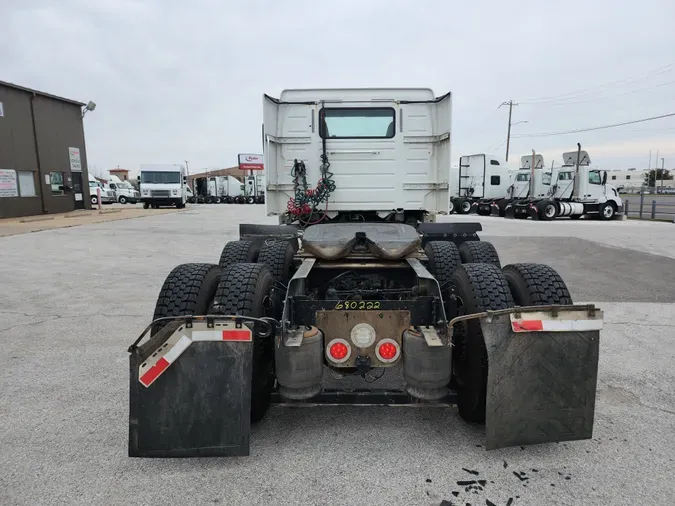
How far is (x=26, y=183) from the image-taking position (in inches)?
805

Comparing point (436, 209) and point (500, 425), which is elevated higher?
point (436, 209)

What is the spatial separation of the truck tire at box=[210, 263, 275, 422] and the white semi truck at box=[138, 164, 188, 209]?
1197 inches

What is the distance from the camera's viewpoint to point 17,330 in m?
5.07

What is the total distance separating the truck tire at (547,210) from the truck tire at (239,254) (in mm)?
20430

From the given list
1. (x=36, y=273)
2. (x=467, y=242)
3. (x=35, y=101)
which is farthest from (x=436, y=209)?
(x=35, y=101)

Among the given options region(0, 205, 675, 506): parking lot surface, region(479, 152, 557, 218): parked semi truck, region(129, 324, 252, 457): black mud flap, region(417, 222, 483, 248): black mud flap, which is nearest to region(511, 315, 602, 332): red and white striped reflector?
region(0, 205, 675, 506): parking lot surface

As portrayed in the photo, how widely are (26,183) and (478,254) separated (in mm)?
21813

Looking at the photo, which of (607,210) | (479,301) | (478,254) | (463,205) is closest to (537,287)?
(479,301)

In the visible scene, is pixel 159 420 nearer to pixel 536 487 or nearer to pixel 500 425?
pixel 500 425

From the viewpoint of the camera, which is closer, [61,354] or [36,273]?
[61,354]

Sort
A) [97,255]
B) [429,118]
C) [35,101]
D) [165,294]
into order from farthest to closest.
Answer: [35,101], [97,255], [429,118], [165,294]

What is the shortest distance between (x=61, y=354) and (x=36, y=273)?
4.66m

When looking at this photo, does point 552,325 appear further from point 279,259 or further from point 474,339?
point 279,259

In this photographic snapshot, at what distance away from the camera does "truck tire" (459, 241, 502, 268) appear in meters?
4.75
